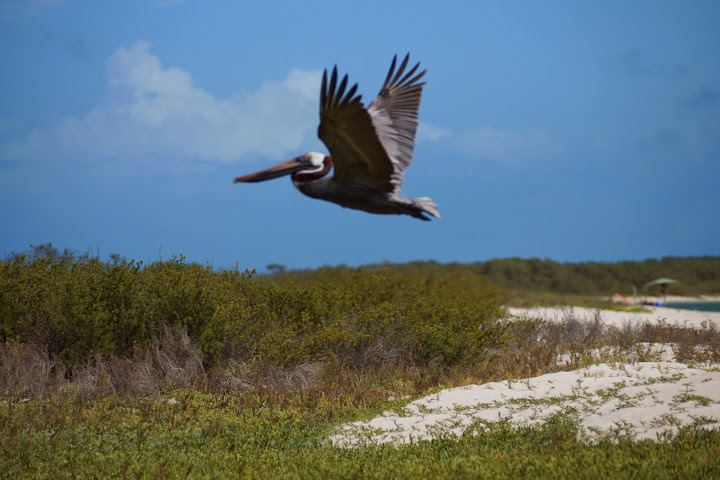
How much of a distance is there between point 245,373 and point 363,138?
4.29 metres

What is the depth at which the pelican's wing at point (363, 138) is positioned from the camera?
509cm

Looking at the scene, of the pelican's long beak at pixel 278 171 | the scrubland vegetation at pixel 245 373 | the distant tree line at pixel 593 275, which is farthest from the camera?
the distant tree line at pixel 593 275

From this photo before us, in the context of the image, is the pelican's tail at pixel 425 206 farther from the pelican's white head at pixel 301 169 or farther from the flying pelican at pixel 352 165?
the pelican's white head at pixel 301 169

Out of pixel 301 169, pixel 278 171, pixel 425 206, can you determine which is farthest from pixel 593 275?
pixel 278 171

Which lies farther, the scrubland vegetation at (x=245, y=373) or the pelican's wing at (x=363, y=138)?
the scrubland vegetation at (x=245, y=373)

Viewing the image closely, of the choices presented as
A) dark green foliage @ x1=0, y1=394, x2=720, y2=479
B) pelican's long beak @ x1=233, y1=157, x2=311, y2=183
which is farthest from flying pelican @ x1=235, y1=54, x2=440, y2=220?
dark green foliage @ x1=0, y1=394, x2=720, y2=479

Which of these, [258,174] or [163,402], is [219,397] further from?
[258,174]

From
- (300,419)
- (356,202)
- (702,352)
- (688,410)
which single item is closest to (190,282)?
(300,419)

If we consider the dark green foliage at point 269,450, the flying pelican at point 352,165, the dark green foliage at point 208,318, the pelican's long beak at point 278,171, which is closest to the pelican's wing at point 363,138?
the flying pelican at point 352,165

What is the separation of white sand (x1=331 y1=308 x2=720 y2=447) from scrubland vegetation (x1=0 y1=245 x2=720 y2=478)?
1.11ft

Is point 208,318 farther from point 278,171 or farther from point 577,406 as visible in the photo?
point 577,406

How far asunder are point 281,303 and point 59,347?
11.6 feet

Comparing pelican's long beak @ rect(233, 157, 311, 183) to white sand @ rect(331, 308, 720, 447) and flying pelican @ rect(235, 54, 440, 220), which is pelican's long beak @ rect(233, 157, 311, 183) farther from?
white sand @ rect(331, 308, 720, 447)

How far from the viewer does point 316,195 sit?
17.3 feet
